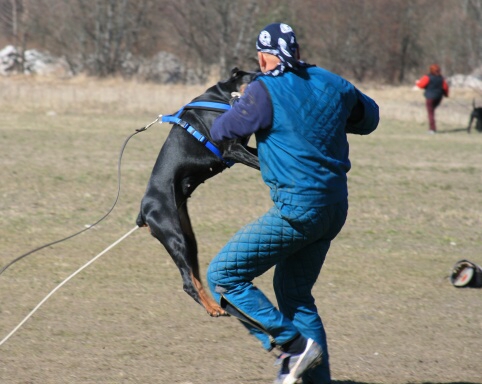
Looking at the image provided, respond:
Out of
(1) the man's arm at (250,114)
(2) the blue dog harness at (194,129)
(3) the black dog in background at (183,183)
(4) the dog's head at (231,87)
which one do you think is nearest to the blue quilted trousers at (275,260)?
(1) the man's arm at (250,114)

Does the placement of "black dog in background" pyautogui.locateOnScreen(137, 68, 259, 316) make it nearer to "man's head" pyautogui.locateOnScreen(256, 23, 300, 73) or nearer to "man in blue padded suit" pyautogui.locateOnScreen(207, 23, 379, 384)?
"man in blue padded suit" pyautogui.locateOnScreen(207, 23, 379, 384)

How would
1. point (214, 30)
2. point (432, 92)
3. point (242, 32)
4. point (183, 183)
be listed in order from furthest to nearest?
point (214, 30)
point (242, 32)
point (432, 92)
point (183, 183)

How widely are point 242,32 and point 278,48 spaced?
33829 millimetres

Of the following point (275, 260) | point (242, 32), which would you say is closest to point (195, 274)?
point (275, 260)

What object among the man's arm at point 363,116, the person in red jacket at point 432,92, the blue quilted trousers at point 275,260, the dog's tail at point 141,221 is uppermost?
the man's arm at point 363,116

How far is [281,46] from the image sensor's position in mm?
3547

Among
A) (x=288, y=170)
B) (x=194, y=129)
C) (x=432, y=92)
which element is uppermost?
(x=288, y=170)

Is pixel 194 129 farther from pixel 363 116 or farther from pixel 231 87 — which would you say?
pixel 363 116

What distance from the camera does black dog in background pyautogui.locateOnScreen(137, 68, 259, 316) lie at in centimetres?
453

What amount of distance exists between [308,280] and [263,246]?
16.8 inches

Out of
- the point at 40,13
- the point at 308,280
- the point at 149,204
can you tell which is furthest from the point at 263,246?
the point at 40,13

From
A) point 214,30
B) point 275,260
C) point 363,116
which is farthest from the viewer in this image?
point 214,30

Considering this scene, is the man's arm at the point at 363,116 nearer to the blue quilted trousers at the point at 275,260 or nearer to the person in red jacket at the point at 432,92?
the blue quilted trousers at the point at 275,260

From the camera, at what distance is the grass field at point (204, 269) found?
182 inches
